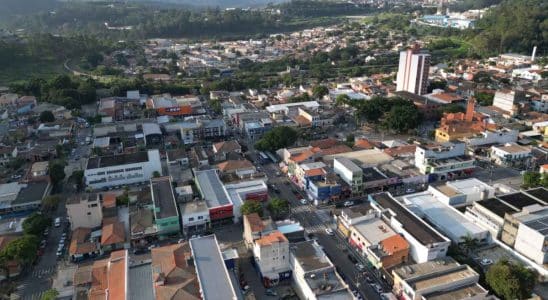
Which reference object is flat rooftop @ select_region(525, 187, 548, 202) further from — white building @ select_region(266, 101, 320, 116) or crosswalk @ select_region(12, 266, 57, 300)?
crosswalk @ select_region(12, 266, 57, 300)

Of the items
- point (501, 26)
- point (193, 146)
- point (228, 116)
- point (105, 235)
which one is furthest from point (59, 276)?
point (501, 26)

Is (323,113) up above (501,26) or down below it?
below

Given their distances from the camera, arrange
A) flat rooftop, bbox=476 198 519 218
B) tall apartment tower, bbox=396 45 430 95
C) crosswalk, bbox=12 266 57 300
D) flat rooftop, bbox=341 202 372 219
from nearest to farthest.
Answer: crosswalk, bbox=12 266 57 300 → flat rooftop, bbox=476 198 519 218 → flat rooftop, bbox=341 202 372 219 → tall apartment tower, bbox=396 45 430 95

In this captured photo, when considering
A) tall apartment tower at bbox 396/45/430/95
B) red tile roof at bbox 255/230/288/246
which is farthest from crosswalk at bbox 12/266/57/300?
tall apartment tower at bbox 396/45/430/95

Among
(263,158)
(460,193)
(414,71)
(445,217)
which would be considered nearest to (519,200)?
(460,193)

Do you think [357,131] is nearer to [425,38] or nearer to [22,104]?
[22,104]
